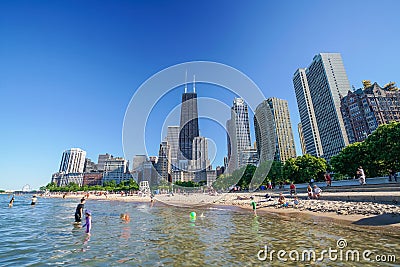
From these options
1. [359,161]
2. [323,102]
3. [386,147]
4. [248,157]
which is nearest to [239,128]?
[248,157]

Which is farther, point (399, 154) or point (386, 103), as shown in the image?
point (386, 103)

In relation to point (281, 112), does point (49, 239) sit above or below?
below

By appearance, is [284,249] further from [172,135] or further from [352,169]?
[172,135]

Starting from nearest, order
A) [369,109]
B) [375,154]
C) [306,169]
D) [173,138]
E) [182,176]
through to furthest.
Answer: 1. [375,154]
2. [306,169]
3. [369,109]
4. [173,138]
5. [182,176]

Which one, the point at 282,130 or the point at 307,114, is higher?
the point at 307,114

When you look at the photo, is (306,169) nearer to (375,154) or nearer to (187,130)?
(375,154)

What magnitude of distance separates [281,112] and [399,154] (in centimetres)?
14246

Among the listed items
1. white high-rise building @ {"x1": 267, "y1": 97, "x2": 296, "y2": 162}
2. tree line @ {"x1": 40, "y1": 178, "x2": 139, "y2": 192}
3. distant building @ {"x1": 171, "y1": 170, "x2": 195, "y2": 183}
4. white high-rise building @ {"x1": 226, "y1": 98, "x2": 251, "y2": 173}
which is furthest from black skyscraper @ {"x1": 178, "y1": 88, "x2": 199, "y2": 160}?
white high-rise building @ {"x1": 267, "y1": 97, "x2": 296, "y2": 162}

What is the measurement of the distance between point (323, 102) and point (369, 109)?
39.3m

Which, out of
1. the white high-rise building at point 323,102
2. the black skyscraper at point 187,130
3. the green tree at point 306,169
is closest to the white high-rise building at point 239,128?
the black skyscraper at point 187,130

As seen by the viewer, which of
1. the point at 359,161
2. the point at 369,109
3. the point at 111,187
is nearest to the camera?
the point at 359,161

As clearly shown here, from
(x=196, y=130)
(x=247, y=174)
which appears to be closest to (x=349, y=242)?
(x=247, y=174)

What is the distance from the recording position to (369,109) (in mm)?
101375

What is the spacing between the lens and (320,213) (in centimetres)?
1777
